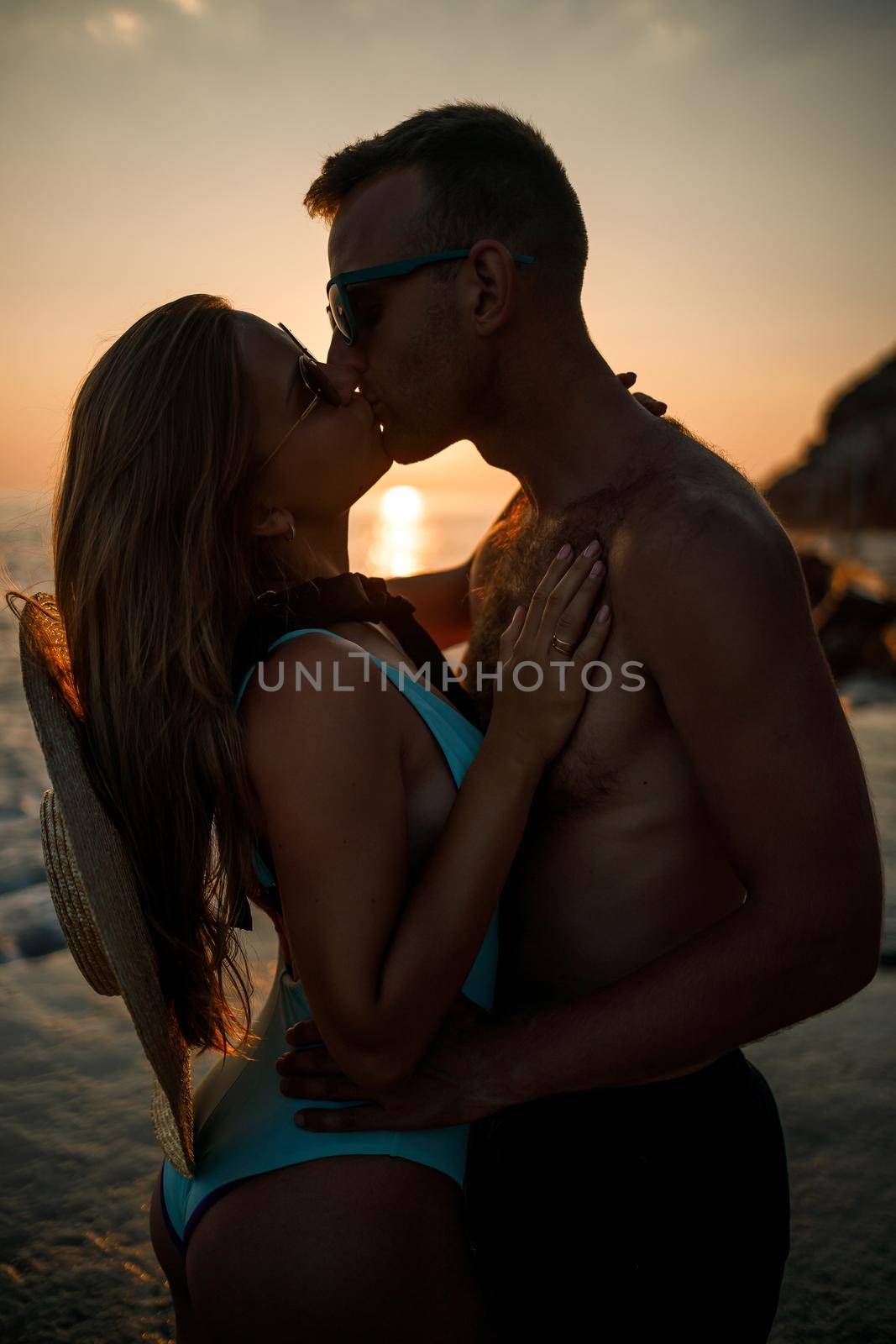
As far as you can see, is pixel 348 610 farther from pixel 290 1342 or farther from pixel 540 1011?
pixel 290 1342

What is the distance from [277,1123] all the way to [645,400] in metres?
2.13

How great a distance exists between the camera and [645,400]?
263 centimetres

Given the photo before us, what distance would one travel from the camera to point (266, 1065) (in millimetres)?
2258

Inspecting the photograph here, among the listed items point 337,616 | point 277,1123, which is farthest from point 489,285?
point 277,1123

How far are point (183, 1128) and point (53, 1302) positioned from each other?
1.15m

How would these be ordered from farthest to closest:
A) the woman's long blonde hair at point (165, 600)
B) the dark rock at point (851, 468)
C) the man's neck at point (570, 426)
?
the dark rock at point (851, 468) → the man's neck at point (570, 426) → the woman's long blonde hair at point (165, 600)

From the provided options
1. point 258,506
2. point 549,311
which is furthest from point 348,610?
point 549,311

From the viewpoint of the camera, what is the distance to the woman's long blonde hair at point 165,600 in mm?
1968

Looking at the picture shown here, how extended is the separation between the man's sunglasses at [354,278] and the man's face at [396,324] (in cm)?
2

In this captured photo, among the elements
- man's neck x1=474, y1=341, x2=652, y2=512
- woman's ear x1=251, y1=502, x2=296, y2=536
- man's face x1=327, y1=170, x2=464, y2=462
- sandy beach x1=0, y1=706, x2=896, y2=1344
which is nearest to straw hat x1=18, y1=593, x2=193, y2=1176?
woman's ear x1=251, y1=502, x2=296, y2=536

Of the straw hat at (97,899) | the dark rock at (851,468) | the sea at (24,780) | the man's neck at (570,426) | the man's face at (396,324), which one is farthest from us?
the dark rock at (851,468)

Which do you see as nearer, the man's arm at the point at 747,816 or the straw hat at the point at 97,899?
the man's arm at the point at 747,816

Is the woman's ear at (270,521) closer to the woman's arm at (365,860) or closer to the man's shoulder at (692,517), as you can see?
the woman's arm at (365,860)

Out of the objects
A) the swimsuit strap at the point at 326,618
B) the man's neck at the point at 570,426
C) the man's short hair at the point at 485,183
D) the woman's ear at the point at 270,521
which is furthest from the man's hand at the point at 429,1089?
the man's short hair at the point at 485,183
